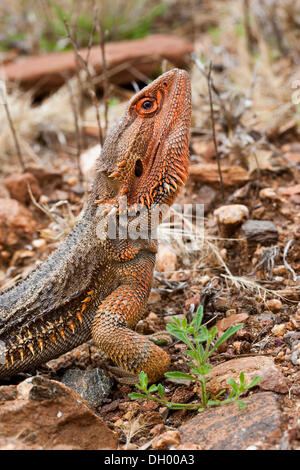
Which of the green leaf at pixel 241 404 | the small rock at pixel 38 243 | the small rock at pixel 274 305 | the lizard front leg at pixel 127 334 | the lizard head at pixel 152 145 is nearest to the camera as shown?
the green leaf at pixel 241 404

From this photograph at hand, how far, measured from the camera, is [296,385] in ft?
9.02

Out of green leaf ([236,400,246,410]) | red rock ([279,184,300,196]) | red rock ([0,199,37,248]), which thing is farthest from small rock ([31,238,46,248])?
green leaf ([236,400,246,410])

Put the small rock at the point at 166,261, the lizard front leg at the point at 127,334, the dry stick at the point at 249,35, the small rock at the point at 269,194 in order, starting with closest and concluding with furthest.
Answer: the lizard front leg at the point at 127,334, the small rock at the point at 166,261, the small rock at the point at 269,194, the dry stick at the point at 249,35

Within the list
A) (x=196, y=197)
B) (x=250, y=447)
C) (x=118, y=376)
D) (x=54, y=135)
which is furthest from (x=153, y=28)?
(x=250, y=447)

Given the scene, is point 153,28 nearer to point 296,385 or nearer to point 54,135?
point 54,135

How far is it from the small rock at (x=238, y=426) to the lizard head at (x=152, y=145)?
1471mm

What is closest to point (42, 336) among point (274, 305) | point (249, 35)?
point (274, 305)

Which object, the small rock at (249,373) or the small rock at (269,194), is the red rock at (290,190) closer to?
the small rock at (269,194)

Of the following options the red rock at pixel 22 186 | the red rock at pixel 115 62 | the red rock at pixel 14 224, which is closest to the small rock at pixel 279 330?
the red rock at pixel 14 224

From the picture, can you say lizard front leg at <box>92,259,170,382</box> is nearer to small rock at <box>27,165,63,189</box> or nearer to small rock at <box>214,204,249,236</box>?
small rock at <box>214,204,249,236</box>

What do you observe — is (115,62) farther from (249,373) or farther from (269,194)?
(249,373)

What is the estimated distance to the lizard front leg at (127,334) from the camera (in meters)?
3.23

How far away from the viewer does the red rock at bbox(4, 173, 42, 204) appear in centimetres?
562

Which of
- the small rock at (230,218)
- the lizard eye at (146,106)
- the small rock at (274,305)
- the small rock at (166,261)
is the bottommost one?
the small rock at (274,305)
